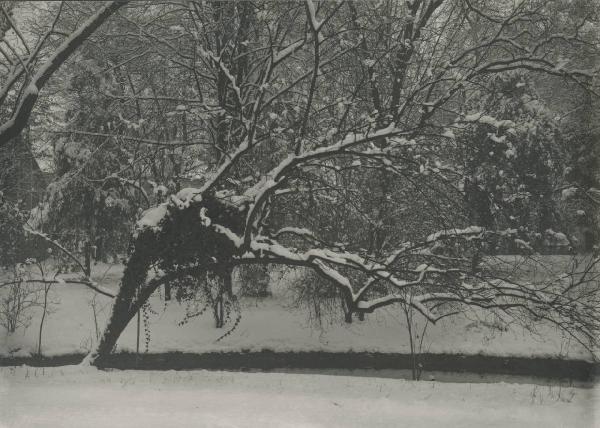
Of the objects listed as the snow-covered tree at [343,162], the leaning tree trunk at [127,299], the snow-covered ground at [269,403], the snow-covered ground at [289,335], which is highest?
the snow-covered tree at [343,162]

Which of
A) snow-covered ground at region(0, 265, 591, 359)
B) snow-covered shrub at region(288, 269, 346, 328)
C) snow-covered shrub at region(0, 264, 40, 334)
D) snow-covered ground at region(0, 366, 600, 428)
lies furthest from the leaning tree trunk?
snow-covered shrub at region(0, 264, 40, 334)

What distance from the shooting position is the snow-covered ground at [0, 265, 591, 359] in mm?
12789

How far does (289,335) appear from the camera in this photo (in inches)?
538

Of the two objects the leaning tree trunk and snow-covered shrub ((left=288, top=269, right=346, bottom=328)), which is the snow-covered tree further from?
snow-covered shrub ((left=288, top=269, right=346, bottom=328))

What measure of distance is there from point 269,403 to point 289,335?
26.4 ft

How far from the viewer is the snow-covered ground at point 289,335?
12789mm

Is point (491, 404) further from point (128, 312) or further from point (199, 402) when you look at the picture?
point (128, 312)

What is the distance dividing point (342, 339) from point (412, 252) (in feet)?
17.1

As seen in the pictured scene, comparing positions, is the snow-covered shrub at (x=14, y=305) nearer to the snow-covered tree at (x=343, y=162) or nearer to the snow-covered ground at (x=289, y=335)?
the snow-covered ground at (x=289, y=335)

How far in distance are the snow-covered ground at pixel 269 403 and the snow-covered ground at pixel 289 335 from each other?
17.0ft

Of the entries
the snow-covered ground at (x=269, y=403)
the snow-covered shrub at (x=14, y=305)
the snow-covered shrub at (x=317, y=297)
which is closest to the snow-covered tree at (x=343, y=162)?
the snow-covered shrub at (x=317, y=297)

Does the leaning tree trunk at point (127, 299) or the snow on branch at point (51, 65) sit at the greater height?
the snow on branch at point (51, 65)

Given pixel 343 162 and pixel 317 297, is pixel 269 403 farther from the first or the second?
pixel 317 297

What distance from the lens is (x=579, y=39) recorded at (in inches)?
344
